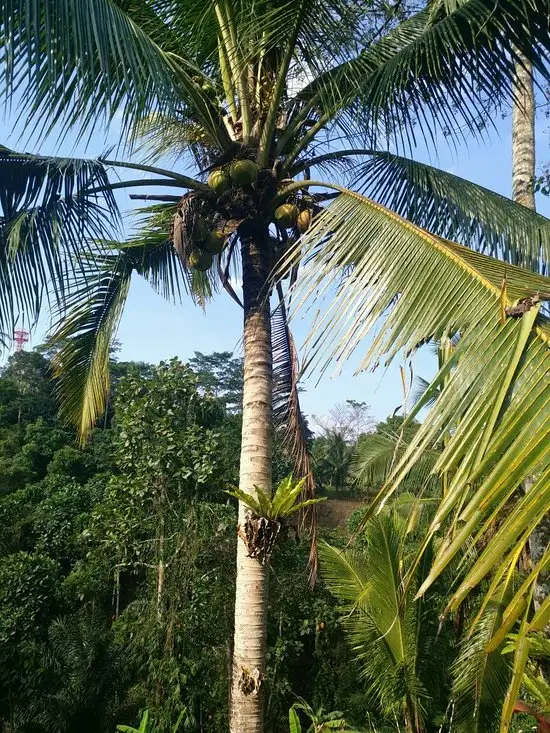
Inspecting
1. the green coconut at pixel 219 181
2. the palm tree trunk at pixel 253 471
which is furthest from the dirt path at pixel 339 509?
the green coconut at pixel 219 181

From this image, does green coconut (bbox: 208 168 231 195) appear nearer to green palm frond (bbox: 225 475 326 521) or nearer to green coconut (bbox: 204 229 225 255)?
green coconut (bbox: 204 229 225 255)

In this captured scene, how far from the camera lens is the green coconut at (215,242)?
3543mm

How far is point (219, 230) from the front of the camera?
3.64 m

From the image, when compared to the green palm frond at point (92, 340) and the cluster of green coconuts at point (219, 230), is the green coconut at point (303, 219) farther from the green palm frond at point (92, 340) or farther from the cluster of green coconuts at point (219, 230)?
the green palm frond at point (92, 340)

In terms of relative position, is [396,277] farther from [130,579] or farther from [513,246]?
[130,579]

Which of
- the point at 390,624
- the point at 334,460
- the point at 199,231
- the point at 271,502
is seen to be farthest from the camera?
the point at 334,460

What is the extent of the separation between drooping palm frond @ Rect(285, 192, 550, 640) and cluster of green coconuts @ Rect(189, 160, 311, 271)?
106cm

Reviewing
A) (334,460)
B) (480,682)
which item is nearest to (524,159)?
(480,682)

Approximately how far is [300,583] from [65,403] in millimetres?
4846

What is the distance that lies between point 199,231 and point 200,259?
256 mm

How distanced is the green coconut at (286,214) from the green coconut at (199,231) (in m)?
0.45

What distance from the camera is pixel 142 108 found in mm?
2932

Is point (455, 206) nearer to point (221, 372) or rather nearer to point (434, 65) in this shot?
point (434, 65)

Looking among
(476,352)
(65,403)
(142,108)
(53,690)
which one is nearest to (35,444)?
(53,690)
